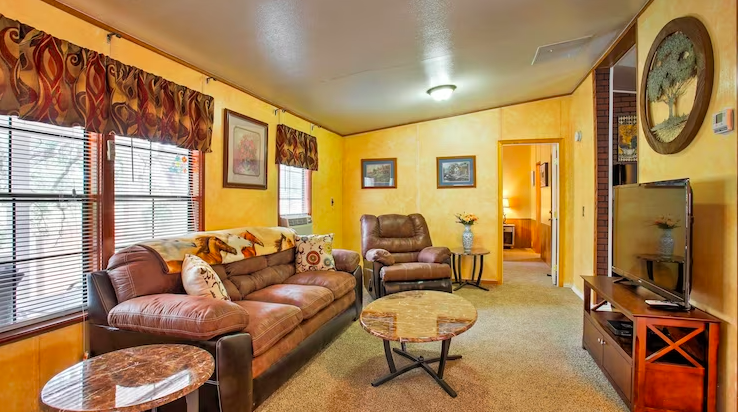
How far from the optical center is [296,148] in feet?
14.7

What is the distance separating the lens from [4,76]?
5.62ft

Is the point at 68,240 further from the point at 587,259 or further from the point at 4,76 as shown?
the point at 587,259

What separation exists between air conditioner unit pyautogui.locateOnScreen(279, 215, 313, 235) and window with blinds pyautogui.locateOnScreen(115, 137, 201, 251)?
4.21 feet

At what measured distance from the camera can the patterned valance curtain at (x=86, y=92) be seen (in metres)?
1.76

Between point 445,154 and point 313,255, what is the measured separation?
9.24 feet

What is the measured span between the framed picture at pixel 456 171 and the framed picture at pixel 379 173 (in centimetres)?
70

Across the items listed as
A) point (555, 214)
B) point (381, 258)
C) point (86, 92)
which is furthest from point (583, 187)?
point (86, 92)

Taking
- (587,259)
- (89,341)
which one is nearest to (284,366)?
(89,341)

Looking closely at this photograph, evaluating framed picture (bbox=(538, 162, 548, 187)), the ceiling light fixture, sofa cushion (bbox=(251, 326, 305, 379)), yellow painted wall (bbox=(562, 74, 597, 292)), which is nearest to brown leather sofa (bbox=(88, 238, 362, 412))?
sofa cushion (bbox=(251, 326, 305, 379))

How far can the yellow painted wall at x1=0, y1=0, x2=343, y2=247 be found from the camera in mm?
2008

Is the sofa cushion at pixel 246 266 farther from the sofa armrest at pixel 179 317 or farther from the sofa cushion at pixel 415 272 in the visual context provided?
the sofa cushion at pixel 415 272

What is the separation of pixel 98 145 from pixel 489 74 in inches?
137

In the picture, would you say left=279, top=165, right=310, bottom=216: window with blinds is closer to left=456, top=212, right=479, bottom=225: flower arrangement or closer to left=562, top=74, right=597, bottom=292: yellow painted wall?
left=456, top=212, right=479, bottom=225: flower arrangement

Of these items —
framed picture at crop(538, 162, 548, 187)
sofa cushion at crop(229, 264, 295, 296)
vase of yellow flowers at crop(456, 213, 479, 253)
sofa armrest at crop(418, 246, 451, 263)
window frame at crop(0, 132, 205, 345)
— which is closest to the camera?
window frame at crop(0, 132, 205, 345)
